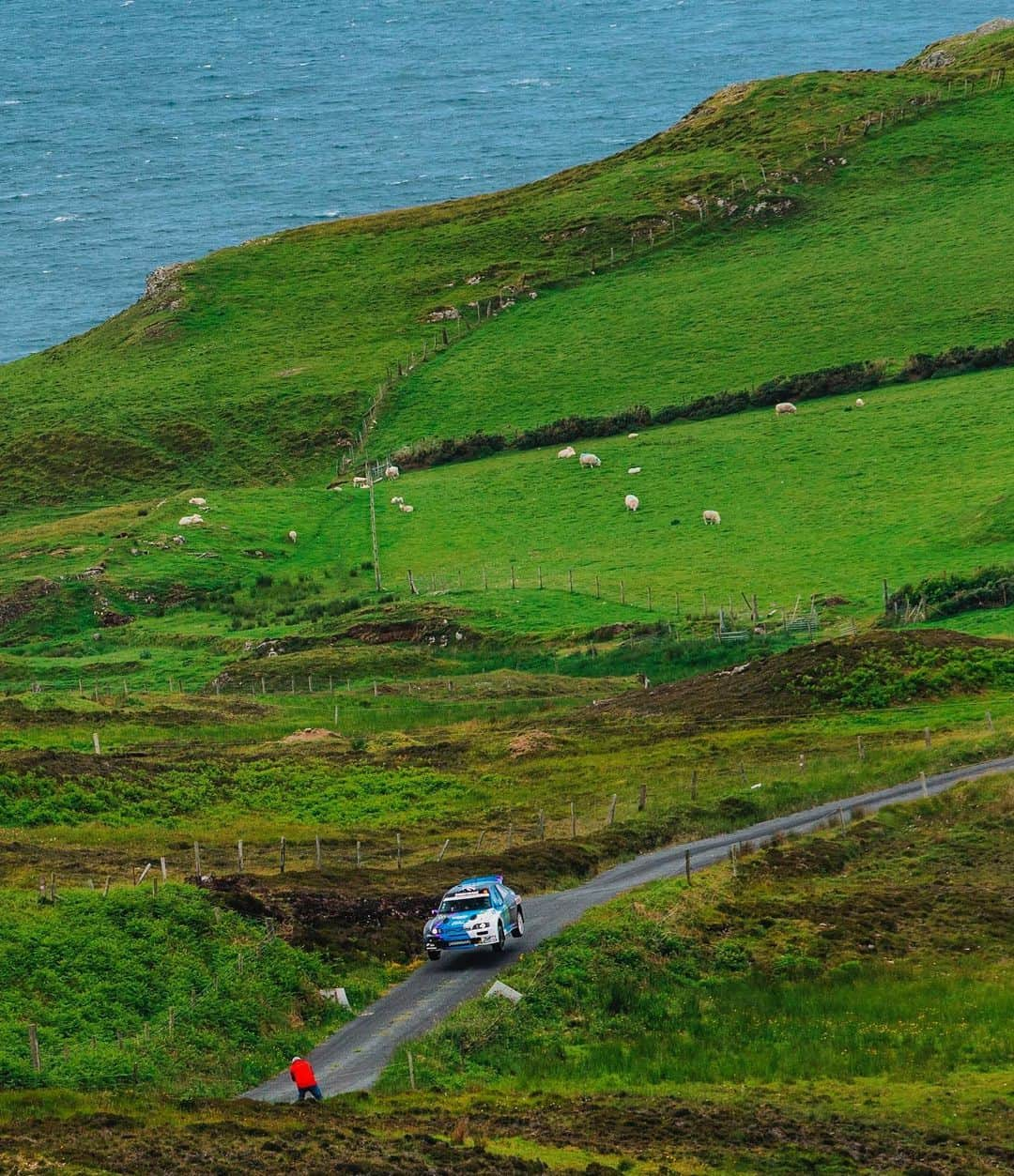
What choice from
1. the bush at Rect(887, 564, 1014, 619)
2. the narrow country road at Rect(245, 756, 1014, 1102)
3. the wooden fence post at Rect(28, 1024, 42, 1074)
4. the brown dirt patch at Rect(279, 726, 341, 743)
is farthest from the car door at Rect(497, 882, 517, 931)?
the bush at Rect(887, 564, 1014, 619)

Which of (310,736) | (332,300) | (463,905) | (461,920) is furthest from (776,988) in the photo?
(332,300)

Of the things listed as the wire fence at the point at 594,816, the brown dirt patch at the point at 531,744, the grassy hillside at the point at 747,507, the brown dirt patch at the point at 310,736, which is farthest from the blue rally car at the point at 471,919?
the grassy hillside at the point at 747,507

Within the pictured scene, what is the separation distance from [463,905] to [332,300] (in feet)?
416

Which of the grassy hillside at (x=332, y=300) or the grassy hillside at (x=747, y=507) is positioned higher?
the grassy hillside at (x=332, y=300)

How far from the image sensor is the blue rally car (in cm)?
4828

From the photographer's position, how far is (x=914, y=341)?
13762 cm

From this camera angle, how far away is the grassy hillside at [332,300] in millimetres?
147125

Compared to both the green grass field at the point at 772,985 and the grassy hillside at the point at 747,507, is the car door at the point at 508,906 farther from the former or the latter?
the grassy hillside at the point at 747,507

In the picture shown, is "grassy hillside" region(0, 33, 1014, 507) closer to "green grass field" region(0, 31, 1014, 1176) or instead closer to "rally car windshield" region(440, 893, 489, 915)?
"green grass field" region(0, 31, 1014, 1176)

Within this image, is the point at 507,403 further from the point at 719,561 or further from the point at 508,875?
the point at 508,875

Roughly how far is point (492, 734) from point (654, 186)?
10206 cm

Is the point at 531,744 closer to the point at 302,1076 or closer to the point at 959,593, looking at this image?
the point at 959,593

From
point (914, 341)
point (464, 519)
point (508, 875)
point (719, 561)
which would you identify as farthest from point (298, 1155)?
point (914, 341)

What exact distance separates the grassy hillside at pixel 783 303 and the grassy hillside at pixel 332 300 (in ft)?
4.53
